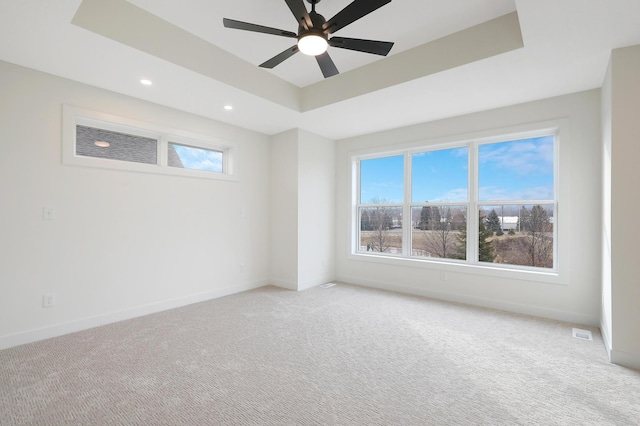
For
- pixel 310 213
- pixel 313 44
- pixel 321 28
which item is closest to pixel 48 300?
pixel 310 213

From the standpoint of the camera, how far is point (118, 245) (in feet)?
10.8

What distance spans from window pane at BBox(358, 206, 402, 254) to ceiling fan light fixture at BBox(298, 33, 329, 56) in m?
3.17

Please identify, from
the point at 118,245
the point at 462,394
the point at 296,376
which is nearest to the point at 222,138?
the point at 118,245

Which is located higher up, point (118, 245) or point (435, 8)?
point (435, 8)

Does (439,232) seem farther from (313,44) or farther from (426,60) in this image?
(313,44)

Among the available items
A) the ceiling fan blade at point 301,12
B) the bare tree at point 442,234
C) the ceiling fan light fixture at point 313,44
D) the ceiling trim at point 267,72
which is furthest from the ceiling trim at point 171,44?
the bare tree at point 442,234

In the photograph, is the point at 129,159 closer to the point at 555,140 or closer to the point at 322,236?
the point at 322,236

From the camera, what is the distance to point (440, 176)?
4.42m

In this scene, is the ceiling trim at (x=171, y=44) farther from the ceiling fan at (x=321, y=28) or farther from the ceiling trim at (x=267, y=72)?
the ceiling fan at (x=321, y=28)

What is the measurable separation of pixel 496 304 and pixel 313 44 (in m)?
3.71

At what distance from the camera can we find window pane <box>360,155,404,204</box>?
4.83 m

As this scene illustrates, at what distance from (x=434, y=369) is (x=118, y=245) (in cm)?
347

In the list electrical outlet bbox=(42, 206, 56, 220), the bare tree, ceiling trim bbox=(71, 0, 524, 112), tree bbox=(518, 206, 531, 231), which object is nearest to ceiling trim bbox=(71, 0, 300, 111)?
ceiling trim bbox=(71, 0, 524, 112)

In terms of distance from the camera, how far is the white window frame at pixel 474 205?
3344 millimetres
